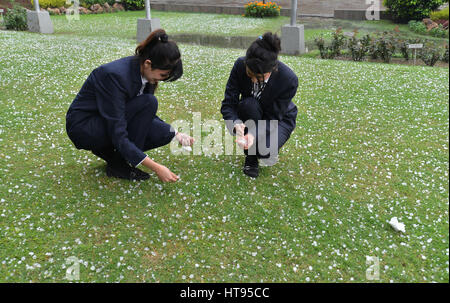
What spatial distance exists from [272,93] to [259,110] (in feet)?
0.81

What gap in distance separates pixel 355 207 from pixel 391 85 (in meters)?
4.30

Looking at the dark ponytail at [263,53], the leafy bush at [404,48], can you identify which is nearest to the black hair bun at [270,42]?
the dark ponytail at [263,53]

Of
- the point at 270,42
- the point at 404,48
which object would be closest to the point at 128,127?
the point at 270,42

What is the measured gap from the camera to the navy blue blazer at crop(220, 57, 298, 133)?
12.4ft

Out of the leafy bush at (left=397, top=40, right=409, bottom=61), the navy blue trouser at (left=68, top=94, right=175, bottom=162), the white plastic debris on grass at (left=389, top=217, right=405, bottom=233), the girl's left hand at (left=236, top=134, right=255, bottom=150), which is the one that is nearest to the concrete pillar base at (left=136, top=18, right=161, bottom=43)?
the leafy bush at (left=397, top=40, right=409, bottom=61)

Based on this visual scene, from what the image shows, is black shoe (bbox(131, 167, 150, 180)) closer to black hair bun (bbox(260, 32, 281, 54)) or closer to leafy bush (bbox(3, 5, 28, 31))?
black hair bun (bbox(260, 32, 281, 54))

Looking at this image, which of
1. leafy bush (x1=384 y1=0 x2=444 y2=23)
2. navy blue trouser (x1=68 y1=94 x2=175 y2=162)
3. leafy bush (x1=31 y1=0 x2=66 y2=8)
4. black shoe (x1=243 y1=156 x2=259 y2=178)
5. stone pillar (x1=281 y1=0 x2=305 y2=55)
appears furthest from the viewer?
leafy bush (x1=31 y1=0 x2=66 y2=8)

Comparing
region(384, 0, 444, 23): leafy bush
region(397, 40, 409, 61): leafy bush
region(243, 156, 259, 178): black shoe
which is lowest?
region(243, 156, 259, 178): black shoe

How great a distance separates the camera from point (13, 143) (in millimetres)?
4789

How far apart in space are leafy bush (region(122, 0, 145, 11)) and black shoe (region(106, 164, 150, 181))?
19.8 metres

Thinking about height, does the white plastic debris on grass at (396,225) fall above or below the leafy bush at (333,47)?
below

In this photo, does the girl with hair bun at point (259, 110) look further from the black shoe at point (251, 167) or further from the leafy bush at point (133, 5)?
the leafy bush at point (133, 5)

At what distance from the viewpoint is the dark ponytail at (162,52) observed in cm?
306
